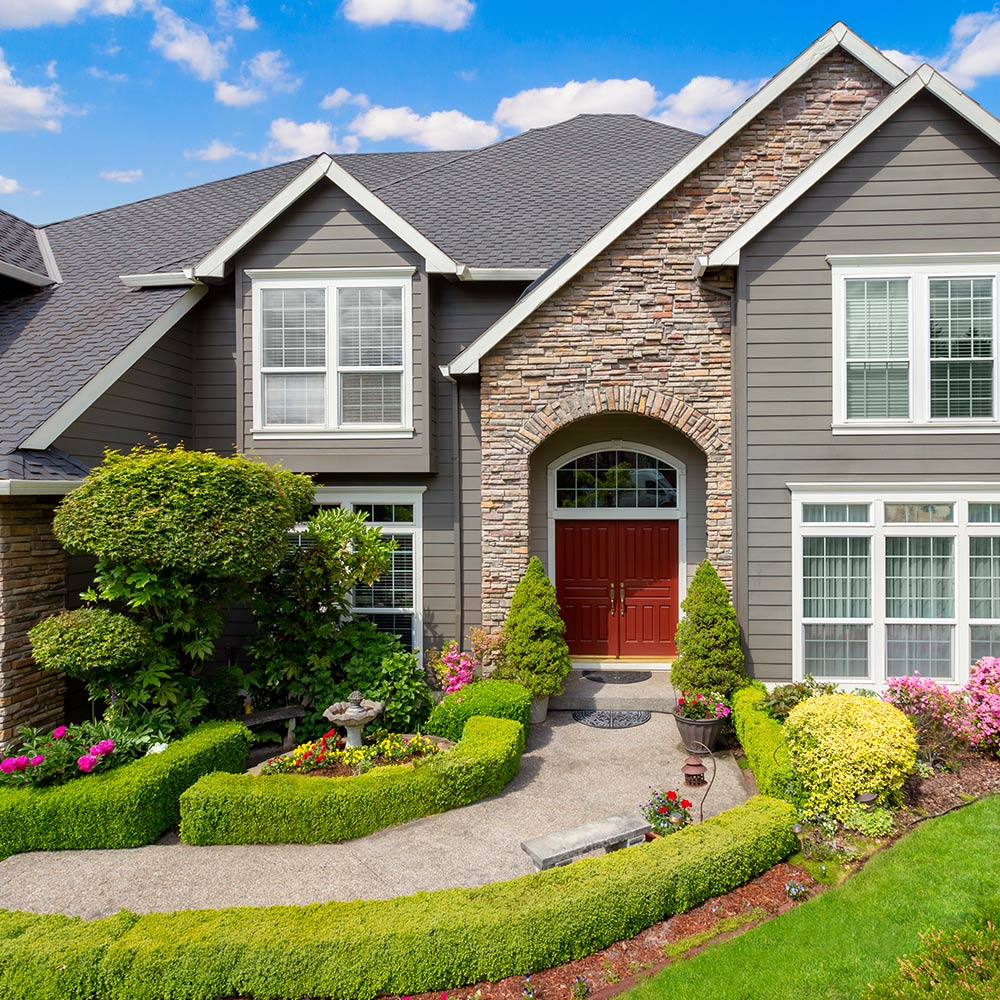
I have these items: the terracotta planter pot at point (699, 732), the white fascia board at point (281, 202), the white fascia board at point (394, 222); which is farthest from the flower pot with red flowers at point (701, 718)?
the white fascia board at point (281, 202)

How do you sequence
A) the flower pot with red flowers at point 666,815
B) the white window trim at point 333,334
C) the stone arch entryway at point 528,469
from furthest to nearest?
the white window trim at point 333,334
the stone arch entryway at point 528,469
the flower pot with red flowers at point 666,815

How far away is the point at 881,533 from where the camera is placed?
8797mm

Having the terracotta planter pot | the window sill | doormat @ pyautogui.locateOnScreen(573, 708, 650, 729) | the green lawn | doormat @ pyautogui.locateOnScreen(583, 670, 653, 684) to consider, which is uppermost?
the window sill

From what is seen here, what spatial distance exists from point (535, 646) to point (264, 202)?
9.60m

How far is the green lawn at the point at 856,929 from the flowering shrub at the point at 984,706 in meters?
1.71

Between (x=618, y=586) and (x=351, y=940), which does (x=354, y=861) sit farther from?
(x=618, y=586)

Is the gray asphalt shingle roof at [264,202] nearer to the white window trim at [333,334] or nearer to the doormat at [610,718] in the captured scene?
the white window trim at [333,334]

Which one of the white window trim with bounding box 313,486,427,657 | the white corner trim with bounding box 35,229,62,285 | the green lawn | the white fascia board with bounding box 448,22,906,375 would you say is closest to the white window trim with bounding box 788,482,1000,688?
the green lawn

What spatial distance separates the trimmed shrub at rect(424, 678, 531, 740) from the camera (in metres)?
8.38

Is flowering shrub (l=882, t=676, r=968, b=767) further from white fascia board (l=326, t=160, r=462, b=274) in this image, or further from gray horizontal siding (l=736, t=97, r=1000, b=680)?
white fascia board (l=326, t=160, r=462, b=274)

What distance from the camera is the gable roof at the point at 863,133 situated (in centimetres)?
837

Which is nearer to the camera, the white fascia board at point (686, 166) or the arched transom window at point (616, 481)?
the white fascia board at point (686, 166)

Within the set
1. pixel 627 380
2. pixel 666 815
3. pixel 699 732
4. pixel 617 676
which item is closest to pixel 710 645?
pixel 699 732

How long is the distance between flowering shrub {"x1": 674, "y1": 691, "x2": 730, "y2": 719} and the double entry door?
2.66 metres
